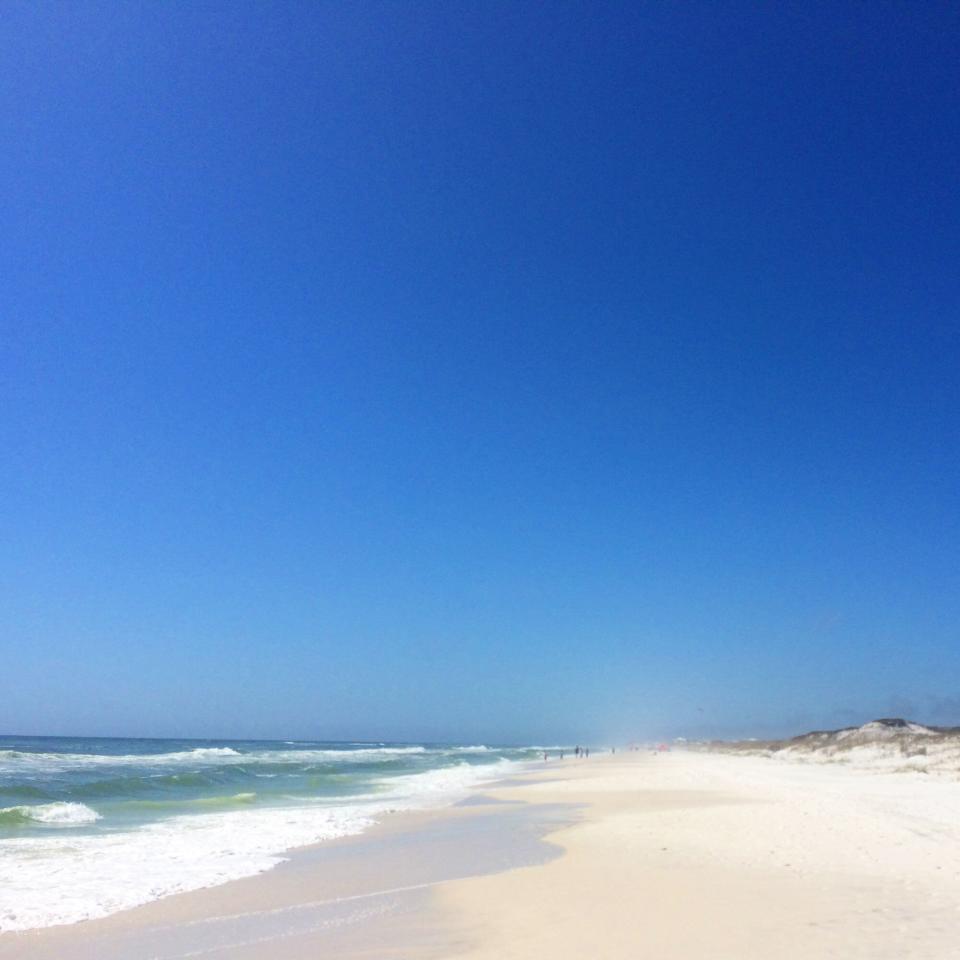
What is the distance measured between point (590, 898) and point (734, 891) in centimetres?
204

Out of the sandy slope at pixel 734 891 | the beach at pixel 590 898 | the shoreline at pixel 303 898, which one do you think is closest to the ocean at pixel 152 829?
the shoreline at pixel 303 898

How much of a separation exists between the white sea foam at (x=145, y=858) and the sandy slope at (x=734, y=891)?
16.0 feet

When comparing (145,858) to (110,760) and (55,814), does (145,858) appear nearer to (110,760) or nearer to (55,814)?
(55,814)

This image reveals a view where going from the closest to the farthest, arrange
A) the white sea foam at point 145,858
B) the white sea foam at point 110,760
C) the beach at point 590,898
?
the beach at point 590,898 → the white sea foam at point 145,858 → the white sea foam at point 110,760

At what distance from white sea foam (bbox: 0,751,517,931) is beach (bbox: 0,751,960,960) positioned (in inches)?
28.1

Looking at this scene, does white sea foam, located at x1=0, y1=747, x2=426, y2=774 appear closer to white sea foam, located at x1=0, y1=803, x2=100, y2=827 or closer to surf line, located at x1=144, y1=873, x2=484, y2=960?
white sea foam, located at x1=0, y1=803, x2=100, y2=827

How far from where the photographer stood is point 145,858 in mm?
15000

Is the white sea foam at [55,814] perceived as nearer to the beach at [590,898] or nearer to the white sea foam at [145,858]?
the white sea foam at [145,858]

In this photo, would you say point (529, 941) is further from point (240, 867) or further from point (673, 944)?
point (240, 867)

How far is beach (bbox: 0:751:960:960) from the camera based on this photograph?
8.27 meters

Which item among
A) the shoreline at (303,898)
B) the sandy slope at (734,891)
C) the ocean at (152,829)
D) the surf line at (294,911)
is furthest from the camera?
the ocean at (152,829)

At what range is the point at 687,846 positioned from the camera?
14.7m

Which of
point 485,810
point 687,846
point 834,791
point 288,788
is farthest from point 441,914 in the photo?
point 288,788

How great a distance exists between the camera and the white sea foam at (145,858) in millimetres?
11172
